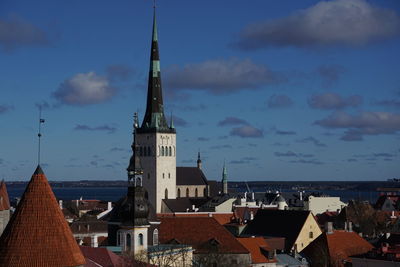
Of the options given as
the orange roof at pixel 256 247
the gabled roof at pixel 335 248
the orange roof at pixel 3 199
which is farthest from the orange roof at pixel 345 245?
the orange roof at pixel 3 199

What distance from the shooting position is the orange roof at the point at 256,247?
5566 cm

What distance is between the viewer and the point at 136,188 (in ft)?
154

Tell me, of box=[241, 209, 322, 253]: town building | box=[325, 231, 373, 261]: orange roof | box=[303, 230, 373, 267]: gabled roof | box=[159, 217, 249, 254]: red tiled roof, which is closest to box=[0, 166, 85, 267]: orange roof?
box=[159, 217, 249, 254]: red tiled roof

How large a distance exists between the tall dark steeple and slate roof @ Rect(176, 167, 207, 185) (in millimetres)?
11832

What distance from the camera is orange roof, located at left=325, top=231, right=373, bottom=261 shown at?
2196 inches

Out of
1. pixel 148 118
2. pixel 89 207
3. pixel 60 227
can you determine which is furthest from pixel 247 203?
pixel 60 227

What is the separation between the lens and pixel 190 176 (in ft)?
385

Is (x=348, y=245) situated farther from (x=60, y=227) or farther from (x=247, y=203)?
(x=247, y=203)

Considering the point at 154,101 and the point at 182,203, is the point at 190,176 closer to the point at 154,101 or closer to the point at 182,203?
the point at 182,203

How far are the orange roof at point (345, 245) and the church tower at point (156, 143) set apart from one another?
46.8m

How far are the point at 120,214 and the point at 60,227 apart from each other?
20.3 metres

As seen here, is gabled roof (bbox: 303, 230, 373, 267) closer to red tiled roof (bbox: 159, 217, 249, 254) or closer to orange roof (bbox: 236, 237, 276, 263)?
orange roof (bbox: 236, 237, 276, 263)

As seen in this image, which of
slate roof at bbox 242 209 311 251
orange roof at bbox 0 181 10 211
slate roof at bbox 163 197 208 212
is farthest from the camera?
slate roof at bbox 163 197 208 212

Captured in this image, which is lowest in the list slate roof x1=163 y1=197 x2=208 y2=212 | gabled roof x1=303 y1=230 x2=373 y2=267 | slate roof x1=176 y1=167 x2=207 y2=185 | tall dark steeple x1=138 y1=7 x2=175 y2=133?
gabled roof x1=303 y1=230 x2=373 y2=267
